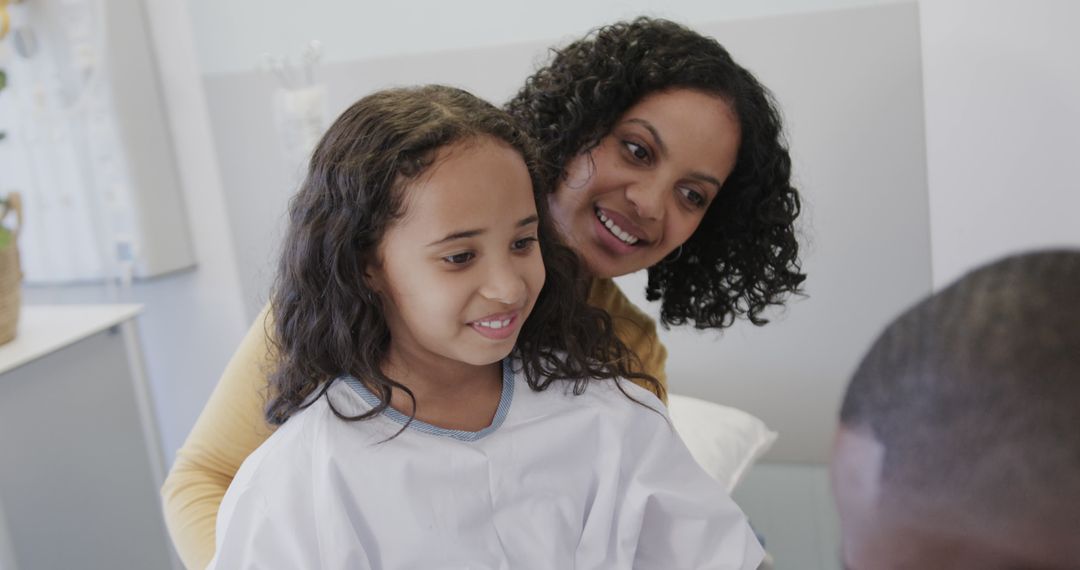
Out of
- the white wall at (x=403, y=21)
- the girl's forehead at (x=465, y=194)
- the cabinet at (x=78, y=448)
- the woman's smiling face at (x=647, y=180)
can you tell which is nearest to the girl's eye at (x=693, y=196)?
the woman's smiling face at (x=647, y=180)

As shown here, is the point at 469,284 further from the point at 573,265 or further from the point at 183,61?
the point at 183,61

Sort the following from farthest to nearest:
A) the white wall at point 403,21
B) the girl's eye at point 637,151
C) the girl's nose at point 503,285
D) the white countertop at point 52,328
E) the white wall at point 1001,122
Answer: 1. the white wall at point 403,21
2. the white countertop at point 52,328
3. the white wall at point 1001,122
4. the girl's eye at point 637,151
5. the girl's nose at point 503,285

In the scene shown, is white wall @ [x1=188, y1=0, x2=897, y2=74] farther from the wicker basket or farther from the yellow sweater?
the yellow sweater

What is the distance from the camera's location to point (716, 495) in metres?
1.07

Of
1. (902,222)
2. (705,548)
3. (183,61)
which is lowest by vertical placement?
(705,548)

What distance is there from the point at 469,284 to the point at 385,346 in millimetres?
169

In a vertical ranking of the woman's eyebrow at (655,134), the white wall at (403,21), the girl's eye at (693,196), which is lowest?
the girl's eye at (693,196)

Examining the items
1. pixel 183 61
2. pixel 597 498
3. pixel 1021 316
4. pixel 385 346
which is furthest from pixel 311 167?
pixel 183 61

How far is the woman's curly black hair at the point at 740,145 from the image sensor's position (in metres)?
1.13

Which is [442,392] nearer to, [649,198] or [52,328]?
[649,198]

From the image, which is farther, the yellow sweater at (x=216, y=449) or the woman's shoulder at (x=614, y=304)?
the woman's shoulder at (x=614, y=304)

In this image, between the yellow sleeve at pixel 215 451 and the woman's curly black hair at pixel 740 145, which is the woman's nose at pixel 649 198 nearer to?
the woman's curly black hair at pixel 740 145

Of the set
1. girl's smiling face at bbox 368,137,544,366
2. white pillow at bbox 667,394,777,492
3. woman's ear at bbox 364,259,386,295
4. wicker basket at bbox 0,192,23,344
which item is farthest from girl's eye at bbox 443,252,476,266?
wicker basket at bbox 0,192,23,344

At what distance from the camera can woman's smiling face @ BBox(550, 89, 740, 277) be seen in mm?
1096
